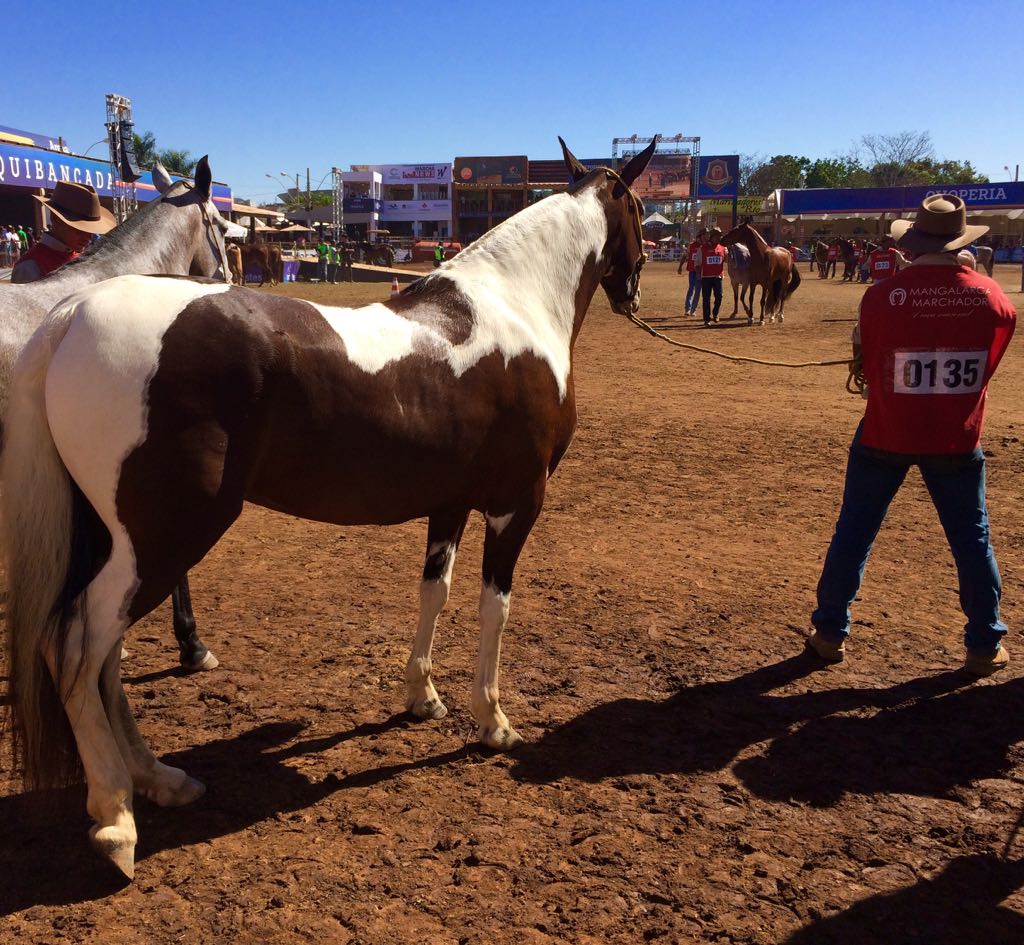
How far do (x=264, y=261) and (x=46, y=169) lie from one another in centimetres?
864

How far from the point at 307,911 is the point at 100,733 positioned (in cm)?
85

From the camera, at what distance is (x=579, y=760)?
3281mm

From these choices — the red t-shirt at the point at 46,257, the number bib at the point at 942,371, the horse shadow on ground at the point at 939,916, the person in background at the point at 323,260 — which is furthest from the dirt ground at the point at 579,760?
the person in background at the point at 323,260

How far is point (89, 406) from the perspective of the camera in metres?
2.38

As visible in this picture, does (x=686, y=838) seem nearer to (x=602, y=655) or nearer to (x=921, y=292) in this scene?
(x=602, y=655)

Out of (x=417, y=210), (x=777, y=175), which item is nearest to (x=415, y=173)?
(x=417, y=210)

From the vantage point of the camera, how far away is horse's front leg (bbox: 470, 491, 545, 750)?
11.0 feet

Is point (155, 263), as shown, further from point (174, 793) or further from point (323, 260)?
point (323, 260)

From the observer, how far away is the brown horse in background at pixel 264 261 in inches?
1292

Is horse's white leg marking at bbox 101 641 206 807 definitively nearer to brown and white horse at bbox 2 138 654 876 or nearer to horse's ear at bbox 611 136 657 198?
brown and white horse at bbox 2 138 654 876

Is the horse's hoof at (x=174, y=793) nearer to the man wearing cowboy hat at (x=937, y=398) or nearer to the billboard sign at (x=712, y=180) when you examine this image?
the man wearing cowboy hat at (x=937, y=398)

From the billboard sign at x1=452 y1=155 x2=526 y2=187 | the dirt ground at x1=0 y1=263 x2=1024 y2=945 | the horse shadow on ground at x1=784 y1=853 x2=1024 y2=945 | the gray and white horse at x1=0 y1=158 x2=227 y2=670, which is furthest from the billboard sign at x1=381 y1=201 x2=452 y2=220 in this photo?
the horse shadow on ground at x1=784 y1=853 x2=1024 y2=945

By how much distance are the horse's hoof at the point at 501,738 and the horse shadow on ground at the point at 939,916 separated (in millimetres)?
1295

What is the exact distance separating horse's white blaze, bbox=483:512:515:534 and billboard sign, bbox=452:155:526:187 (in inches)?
2987
